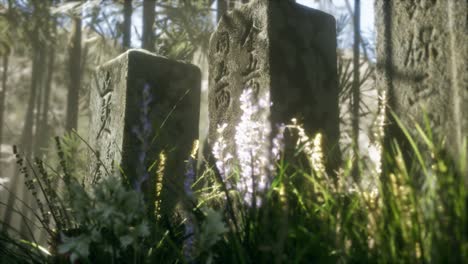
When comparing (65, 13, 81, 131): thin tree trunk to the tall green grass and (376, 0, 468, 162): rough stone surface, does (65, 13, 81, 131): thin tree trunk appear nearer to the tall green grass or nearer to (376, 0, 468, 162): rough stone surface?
(376, 0, 468, 162): rough stone surface

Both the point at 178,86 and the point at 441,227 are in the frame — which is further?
the point at 178,86

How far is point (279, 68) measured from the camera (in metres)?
3.63

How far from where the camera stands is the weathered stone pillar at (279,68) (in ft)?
11.9

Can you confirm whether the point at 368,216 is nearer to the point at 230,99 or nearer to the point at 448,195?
the point at 448,195

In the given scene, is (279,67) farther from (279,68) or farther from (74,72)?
(74,72)

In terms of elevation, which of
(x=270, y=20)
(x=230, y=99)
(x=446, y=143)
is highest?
(x=270, y=20)

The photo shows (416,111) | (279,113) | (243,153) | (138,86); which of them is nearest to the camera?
(243,153)

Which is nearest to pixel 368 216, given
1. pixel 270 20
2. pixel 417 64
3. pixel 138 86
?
pixel 417 64

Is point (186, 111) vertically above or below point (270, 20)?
below

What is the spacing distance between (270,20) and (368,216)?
242cm

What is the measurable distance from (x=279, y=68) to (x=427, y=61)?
1487 millimetres

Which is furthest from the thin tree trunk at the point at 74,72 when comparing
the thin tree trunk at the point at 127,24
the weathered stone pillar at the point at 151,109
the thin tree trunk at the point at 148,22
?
the weathered stone pillar at the point at 151,109

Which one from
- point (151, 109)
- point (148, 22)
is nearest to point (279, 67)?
point (151, 109)

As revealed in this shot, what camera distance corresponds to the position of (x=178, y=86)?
4.80 meters
